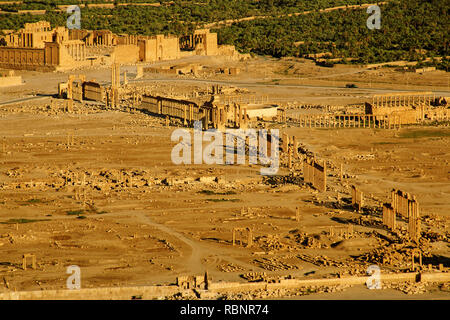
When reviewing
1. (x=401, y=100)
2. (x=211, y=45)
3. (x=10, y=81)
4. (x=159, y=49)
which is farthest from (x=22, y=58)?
(x=401, y=100)

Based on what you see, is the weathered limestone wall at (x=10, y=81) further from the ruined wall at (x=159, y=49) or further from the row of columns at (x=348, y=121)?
the row of columns at (x=348, y=121)

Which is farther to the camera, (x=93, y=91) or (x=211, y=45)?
(x=211, y=45)

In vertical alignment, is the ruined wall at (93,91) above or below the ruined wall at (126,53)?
below


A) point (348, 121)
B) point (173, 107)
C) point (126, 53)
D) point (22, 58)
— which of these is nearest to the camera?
point (348, 121)

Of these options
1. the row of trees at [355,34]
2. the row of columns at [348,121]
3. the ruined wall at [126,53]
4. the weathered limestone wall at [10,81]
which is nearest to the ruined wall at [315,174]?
the row of columns at [348,121]

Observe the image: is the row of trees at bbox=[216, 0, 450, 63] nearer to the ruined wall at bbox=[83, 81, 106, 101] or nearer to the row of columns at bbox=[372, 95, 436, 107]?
the row of columns at bbox=[372, 95, 436, 107]

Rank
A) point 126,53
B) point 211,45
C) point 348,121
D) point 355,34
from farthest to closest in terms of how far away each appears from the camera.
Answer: point 355,34, point 211,45, point 126,53, point 348,121

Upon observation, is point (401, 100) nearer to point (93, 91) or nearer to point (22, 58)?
point (93, 91)

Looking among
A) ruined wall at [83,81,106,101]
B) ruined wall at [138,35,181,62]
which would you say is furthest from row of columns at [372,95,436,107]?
ruined wall at [138,35,181,62]

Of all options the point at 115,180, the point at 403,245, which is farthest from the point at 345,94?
the point at 403,245

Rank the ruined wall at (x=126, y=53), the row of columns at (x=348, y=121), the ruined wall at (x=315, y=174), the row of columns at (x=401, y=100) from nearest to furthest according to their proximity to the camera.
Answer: the ruined wall at (x=315, y=174) → the row of columns at (x=348, y=121) → the row of columns at (x=401, y=100) → the ruined wall at (x=126, y=53)
